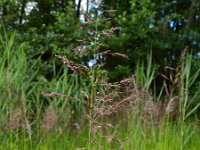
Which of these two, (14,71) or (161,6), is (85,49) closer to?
(14,71)

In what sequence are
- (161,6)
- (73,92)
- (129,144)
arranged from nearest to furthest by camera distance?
(129,144) < (73,92) < (161,6)

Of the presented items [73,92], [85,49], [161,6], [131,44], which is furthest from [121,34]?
[85,49]

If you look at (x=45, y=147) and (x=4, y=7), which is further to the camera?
(x=4, y=7)

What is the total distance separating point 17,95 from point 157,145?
3.00 ft

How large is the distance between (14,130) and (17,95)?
25 cm

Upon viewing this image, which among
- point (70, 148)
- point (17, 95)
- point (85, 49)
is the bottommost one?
point (70, 148)

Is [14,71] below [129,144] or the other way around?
the other way around

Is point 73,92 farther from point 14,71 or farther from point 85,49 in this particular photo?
point 85,49

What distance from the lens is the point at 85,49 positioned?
1.15 meters

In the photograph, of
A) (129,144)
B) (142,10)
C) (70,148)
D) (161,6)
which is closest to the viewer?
(129,144)

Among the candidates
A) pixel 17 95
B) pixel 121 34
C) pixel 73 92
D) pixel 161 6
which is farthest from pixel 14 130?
pixel 161 6

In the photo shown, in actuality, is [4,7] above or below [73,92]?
above

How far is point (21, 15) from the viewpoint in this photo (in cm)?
872

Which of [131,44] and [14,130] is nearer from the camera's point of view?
[14,130]
